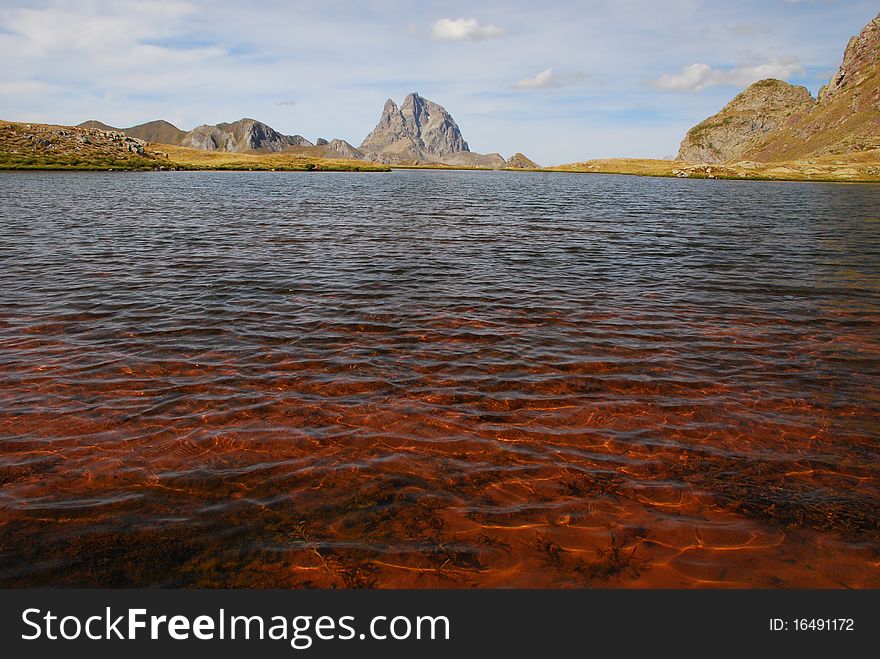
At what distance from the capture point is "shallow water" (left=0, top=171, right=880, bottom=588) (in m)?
6.46

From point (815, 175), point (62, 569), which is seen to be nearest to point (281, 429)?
point (62, 569)

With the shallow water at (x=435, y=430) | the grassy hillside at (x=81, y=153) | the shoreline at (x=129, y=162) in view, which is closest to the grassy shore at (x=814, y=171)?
the shoreline at (x=129, y=162)

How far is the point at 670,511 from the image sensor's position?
7.41 m

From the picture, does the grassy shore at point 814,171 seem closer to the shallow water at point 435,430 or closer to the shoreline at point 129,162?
the shoreline at point 129,162

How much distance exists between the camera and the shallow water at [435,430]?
646cm

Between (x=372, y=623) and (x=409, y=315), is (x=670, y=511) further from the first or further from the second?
(x=409, y=315)

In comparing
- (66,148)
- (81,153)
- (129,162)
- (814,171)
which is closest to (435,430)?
(129,162)

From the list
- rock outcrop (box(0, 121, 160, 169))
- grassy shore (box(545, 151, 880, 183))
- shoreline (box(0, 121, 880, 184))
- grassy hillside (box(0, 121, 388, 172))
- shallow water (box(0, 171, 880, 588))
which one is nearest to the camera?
shallow water (box(0, 171, 880, 588))

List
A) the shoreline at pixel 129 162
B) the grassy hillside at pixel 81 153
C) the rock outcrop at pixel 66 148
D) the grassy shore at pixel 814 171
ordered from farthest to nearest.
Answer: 1. the grassy shore at pixel 814 171
2. the shoreline at pixel 129 162
3. the grassy hillside at pixel 81 153
4. the rock outcrop at pixel 66 148

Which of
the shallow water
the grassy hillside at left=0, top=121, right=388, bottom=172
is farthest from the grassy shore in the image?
the shallow water

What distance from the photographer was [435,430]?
951 cm

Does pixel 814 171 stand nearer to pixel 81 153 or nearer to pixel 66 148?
pixel 81 153

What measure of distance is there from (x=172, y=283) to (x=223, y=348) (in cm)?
890

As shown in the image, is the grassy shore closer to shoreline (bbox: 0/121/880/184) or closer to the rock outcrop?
Result: shoreline (bbox: 0/121/880/184)
